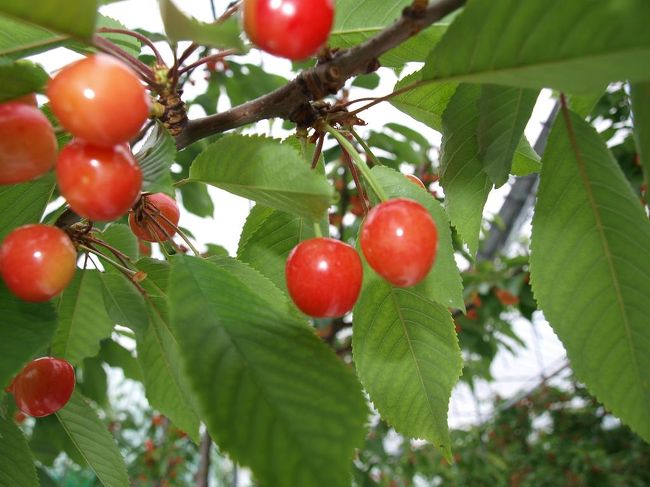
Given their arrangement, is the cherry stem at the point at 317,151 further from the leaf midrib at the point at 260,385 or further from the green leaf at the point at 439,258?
the leaf midrib at the point at 260,385

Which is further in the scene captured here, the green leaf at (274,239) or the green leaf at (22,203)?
the green leaf at (274,239)

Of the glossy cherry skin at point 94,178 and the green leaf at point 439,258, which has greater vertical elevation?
the green leaf at point 439,258

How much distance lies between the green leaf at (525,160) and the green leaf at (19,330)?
70 cm

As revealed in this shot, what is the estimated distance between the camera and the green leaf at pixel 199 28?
1.56ft

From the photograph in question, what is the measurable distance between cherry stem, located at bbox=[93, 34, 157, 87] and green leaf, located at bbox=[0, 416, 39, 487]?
0.56m

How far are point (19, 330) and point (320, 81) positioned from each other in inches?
16.2

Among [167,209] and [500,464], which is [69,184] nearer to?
[167,209]

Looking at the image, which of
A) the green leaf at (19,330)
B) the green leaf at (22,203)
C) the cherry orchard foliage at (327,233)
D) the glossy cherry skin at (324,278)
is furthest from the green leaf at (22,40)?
the glossy cherry skin at (324,278)

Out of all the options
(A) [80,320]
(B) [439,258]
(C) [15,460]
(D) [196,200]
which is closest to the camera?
(B) [439,258]

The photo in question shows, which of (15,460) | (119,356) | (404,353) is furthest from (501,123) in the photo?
(119,356)

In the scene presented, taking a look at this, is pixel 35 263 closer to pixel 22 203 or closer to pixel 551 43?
pixel 22 203

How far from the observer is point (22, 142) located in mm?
524

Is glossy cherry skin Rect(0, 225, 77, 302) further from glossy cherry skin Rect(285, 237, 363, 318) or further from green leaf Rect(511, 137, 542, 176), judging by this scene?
green leaf Rect(511, 137, 542, 176)

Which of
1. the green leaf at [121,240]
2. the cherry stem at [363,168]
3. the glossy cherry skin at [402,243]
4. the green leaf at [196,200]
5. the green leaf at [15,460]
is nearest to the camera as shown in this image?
the glossy cherry skin at [402,243]
